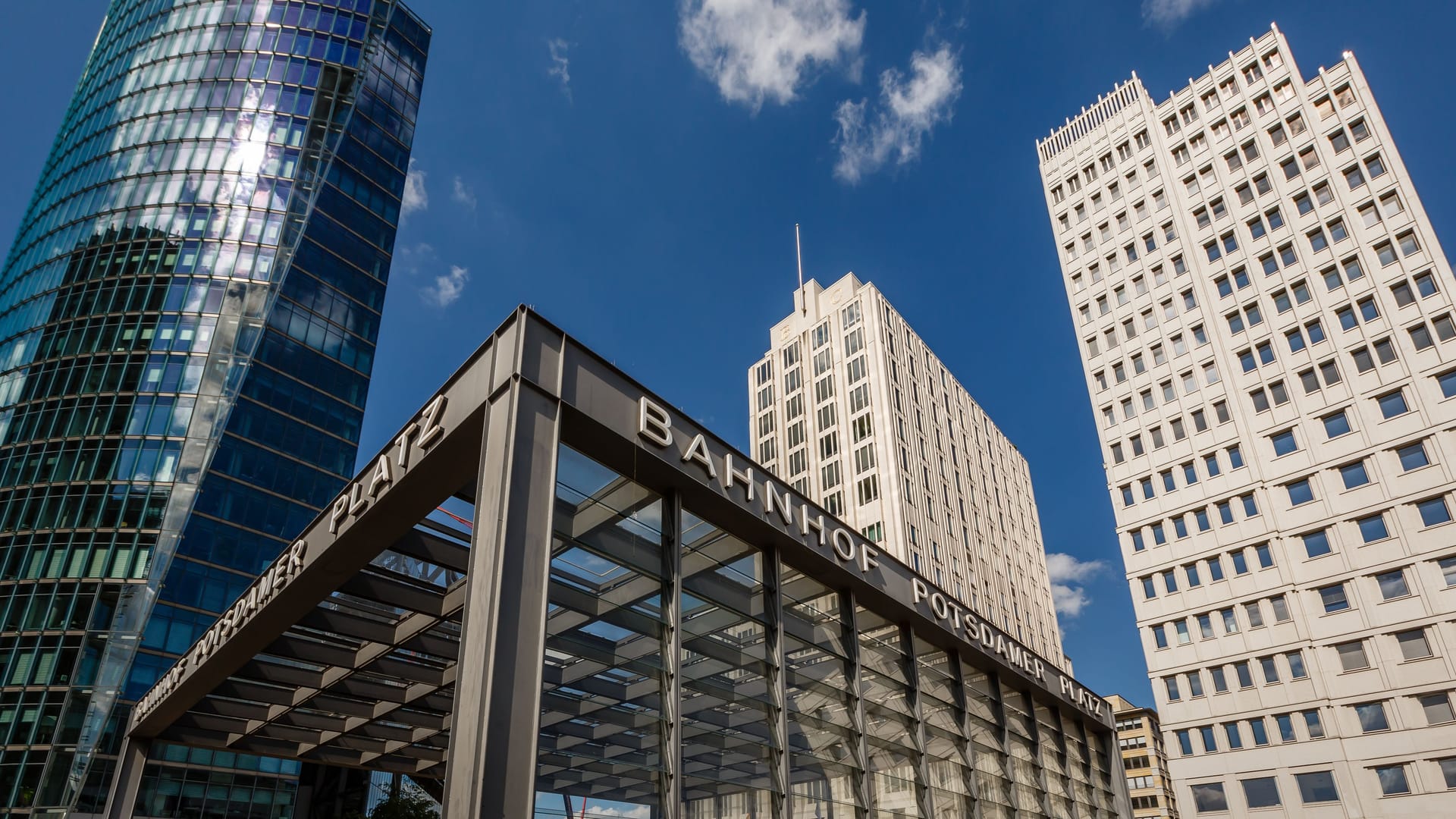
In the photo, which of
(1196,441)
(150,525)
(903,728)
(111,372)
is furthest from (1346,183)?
(111,372)

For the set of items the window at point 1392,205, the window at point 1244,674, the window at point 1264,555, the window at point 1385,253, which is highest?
the window at point 1392,205

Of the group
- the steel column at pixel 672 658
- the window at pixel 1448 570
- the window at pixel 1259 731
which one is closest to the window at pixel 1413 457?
the window at pixel 1448 570

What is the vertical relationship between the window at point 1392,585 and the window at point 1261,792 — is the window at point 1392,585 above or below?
above

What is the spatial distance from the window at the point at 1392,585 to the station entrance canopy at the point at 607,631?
27848 millimetres

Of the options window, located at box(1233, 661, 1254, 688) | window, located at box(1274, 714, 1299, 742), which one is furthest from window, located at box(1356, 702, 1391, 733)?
window, located at box(1233, 661, 1254, 688)

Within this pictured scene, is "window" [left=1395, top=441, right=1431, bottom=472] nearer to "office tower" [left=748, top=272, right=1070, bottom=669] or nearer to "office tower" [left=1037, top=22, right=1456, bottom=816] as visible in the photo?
"office tower" [left=1037, top=22, right=1456, bottom=816]

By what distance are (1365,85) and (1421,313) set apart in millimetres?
16085

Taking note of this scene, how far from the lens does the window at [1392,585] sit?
41812 millimetres

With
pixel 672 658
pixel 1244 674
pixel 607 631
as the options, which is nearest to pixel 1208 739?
pixel 1244 674

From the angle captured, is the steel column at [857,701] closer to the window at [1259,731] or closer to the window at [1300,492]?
the window at [1259,731]

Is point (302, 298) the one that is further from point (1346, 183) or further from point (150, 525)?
point (1346, 183)

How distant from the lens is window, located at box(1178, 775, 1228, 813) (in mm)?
44906

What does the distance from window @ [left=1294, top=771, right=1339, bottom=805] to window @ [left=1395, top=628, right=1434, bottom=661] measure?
6658 mm

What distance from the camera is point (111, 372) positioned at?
55.2 metres
